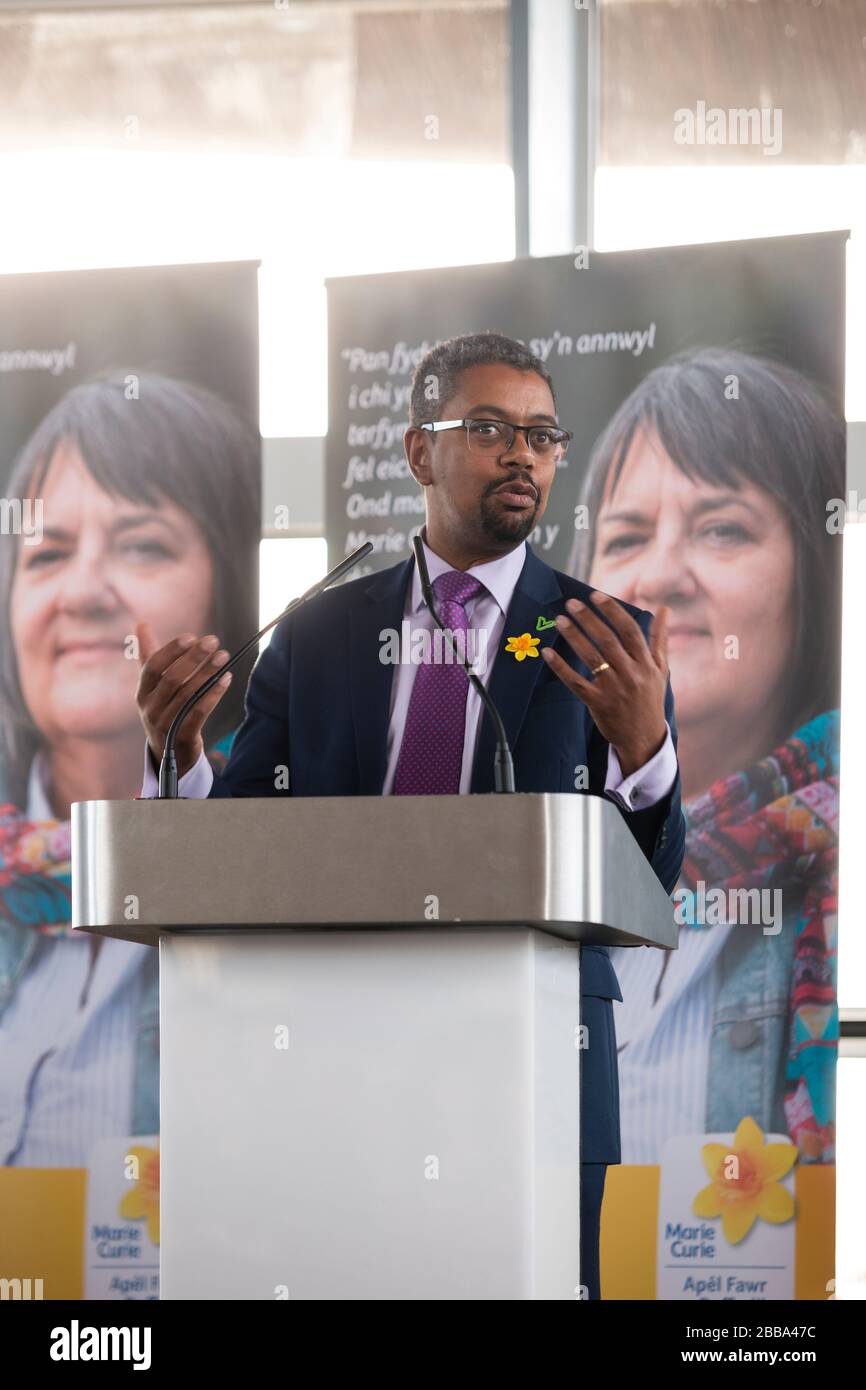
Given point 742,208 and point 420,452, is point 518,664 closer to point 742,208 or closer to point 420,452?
point 420,452

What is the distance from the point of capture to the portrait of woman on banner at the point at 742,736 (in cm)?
406

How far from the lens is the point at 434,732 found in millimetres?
2422

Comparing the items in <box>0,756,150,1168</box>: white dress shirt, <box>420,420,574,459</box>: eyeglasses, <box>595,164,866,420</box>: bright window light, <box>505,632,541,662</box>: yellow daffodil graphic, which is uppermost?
<box>595,164,866,420</box>: bright window light

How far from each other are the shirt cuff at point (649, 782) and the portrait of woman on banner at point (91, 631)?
2.47 m

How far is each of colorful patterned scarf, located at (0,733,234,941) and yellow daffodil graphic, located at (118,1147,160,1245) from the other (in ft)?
2.04

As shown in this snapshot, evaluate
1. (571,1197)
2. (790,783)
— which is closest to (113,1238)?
(790,783)

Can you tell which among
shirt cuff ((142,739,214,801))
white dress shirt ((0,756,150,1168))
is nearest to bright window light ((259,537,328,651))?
white dress shirt ((0,756,150,1168))

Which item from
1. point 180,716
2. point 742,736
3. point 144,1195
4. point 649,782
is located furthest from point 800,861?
point 180,716

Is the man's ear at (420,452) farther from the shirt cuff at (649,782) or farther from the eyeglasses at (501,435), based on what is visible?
the shirt cuff at (649,782)

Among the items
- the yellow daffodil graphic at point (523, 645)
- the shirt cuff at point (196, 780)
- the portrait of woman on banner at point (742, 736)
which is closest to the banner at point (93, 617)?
the portrait of woman on banner at point (742, 736)

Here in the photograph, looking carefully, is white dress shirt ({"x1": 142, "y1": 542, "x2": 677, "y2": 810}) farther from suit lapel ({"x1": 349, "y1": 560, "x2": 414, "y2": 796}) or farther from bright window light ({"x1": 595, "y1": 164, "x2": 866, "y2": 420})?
bright window light ({"x1": 595, "y1": 164, "x2": 866, "y2": 420})

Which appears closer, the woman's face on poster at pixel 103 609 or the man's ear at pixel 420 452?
the man's ear at pixel 420 452

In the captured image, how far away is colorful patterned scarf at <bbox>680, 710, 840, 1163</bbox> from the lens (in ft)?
13.1

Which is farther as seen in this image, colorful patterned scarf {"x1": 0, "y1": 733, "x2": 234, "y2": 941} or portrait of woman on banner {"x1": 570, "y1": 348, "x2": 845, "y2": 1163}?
colorful patterned scarf {"x1": 0, "y1": 733, "x2": 234, "y2": 941}
